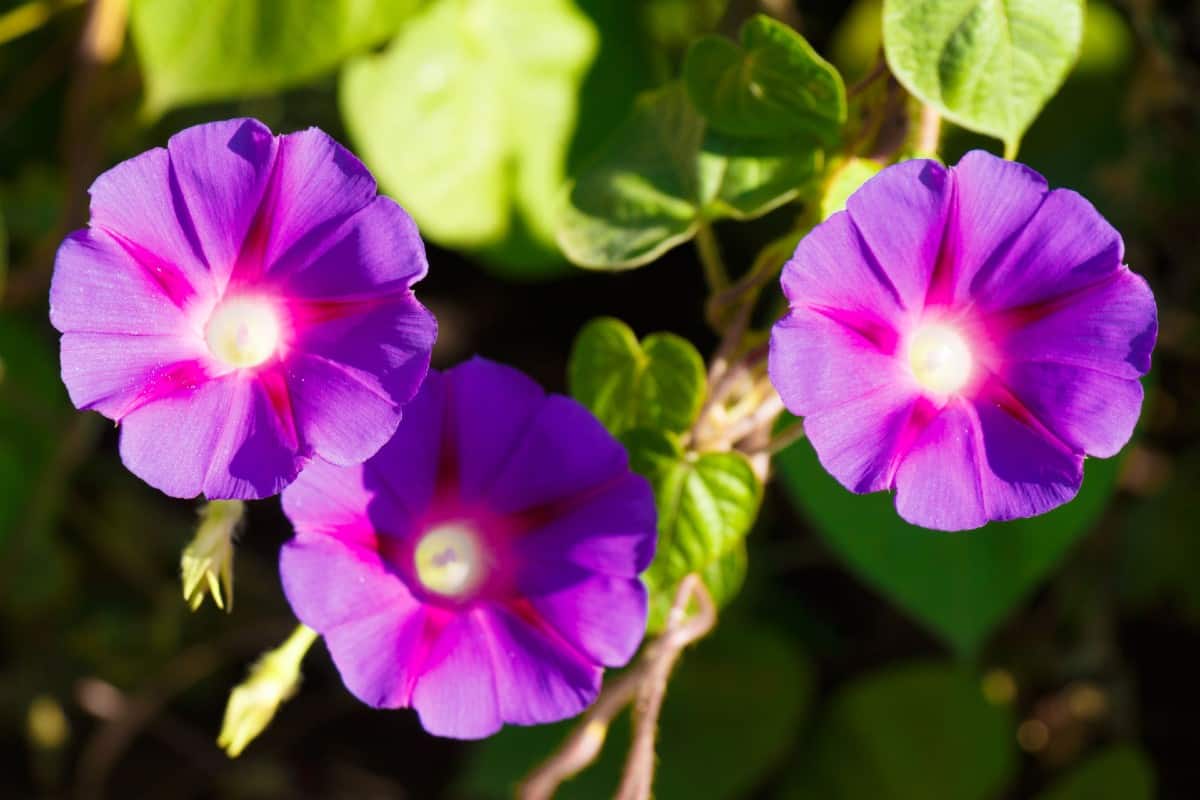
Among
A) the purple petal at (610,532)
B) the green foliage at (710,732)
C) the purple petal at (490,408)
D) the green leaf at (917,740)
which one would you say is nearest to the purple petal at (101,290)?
the purple petal at (490,408)

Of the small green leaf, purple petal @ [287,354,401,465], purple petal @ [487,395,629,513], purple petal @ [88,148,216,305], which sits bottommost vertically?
purple petal @ [487,395,629,513]

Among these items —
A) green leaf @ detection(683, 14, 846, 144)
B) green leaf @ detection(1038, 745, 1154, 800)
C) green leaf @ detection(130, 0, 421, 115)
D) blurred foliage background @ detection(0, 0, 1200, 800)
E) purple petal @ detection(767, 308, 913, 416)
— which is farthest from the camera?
green leaf @ detection(1038, 745, 1154, 800)

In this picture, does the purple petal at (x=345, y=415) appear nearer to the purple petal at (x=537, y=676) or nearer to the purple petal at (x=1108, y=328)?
the purple petal at (x=537, y=676)

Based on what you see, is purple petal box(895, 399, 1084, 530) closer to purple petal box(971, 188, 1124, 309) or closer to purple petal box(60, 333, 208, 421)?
purple petal box(971, 188, 1124, 309)

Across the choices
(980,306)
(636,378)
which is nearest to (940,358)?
(980,306)

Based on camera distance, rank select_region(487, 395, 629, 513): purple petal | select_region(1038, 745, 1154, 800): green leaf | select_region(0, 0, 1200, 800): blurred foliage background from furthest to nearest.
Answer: select_region(1038, 745, 1154, 800): green leaf, select_region(0, 0, 1200, 800): blurred foliage background, select_region(487, 395, 629, 513): purple petal

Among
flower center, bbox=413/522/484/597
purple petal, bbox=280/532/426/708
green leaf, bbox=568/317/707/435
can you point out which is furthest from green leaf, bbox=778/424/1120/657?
purple petal, bbox=280/532/426/708
